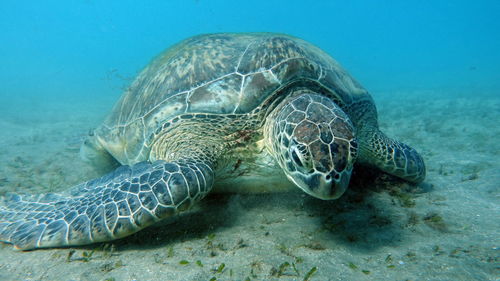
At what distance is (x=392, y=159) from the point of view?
3.62 m

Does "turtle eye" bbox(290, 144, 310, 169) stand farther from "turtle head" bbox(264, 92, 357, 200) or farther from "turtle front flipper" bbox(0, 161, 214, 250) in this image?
"turtle front flipper" bbox(0, 161, 214, 250)

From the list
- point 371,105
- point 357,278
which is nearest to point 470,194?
point 371,105

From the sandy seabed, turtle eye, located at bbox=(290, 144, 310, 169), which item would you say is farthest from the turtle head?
the sandy seabed

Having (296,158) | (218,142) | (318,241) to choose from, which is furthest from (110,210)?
(318,241)

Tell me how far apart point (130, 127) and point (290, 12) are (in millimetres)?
143320

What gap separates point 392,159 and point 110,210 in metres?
3.39

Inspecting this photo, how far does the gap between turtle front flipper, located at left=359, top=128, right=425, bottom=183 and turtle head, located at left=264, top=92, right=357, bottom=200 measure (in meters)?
1.22

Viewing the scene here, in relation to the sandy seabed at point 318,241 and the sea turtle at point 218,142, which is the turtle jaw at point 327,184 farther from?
the sandy seabed at point 318,241

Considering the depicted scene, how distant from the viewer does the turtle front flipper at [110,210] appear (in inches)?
92.2

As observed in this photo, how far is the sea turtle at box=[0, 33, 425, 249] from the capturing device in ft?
7.80

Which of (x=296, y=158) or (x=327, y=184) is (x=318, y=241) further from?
(x=296, y=158)

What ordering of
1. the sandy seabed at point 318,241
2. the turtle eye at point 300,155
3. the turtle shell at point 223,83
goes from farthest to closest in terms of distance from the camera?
the turtle shell at point 223,83
the turtle eye at point 300,155
the sandy seabed at point 318,241

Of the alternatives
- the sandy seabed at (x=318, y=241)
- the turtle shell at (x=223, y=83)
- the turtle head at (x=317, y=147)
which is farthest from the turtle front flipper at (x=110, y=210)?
the turtle shell at (x=223, y=83)

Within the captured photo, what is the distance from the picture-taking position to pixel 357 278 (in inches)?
A: 76.9
